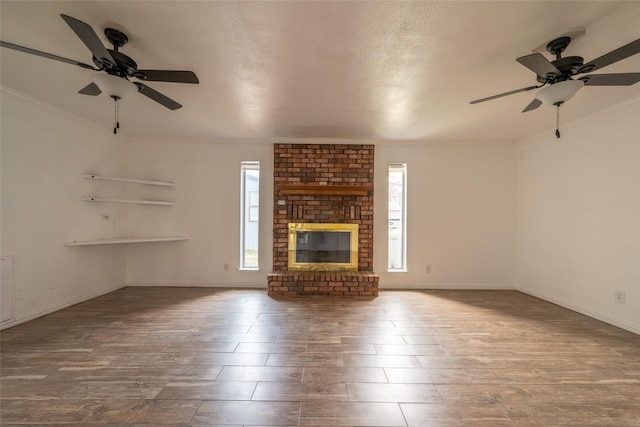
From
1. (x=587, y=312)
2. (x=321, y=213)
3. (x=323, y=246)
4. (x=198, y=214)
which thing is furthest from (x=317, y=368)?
(x=587, y=312)

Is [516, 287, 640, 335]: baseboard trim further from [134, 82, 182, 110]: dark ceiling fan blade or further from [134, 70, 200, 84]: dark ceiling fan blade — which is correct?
[134, 82, 182, 110]: dark ceiling fan blade

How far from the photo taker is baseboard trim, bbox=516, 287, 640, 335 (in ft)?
9.34

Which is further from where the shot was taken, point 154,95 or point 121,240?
point 121,240

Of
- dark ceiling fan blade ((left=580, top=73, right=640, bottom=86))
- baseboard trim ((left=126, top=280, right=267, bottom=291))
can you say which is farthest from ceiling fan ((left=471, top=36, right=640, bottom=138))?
baseboard trim ((left=126, top=280, right=267, bottom=291))

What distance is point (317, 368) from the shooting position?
209cm

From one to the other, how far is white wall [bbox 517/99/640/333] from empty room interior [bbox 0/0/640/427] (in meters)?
0.03

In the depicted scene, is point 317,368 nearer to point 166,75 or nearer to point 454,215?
point 166,75

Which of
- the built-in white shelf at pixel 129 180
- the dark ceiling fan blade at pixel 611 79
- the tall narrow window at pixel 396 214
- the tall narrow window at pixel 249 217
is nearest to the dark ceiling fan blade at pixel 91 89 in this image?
the built-in white shelf at pixel 129 180

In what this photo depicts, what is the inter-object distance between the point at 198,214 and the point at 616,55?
488 centimetres

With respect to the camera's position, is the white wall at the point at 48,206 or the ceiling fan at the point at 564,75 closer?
the ceiling fan at the point at 564,75

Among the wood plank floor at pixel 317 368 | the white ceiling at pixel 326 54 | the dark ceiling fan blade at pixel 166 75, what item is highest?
the white ceiling at pixel 326 54

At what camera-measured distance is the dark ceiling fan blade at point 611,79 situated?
1824 millimetres

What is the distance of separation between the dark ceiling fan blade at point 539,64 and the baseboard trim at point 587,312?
290 cm

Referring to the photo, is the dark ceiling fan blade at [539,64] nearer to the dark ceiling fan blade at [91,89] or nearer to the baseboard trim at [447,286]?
the dark ceiling fan blade at [91,89]
